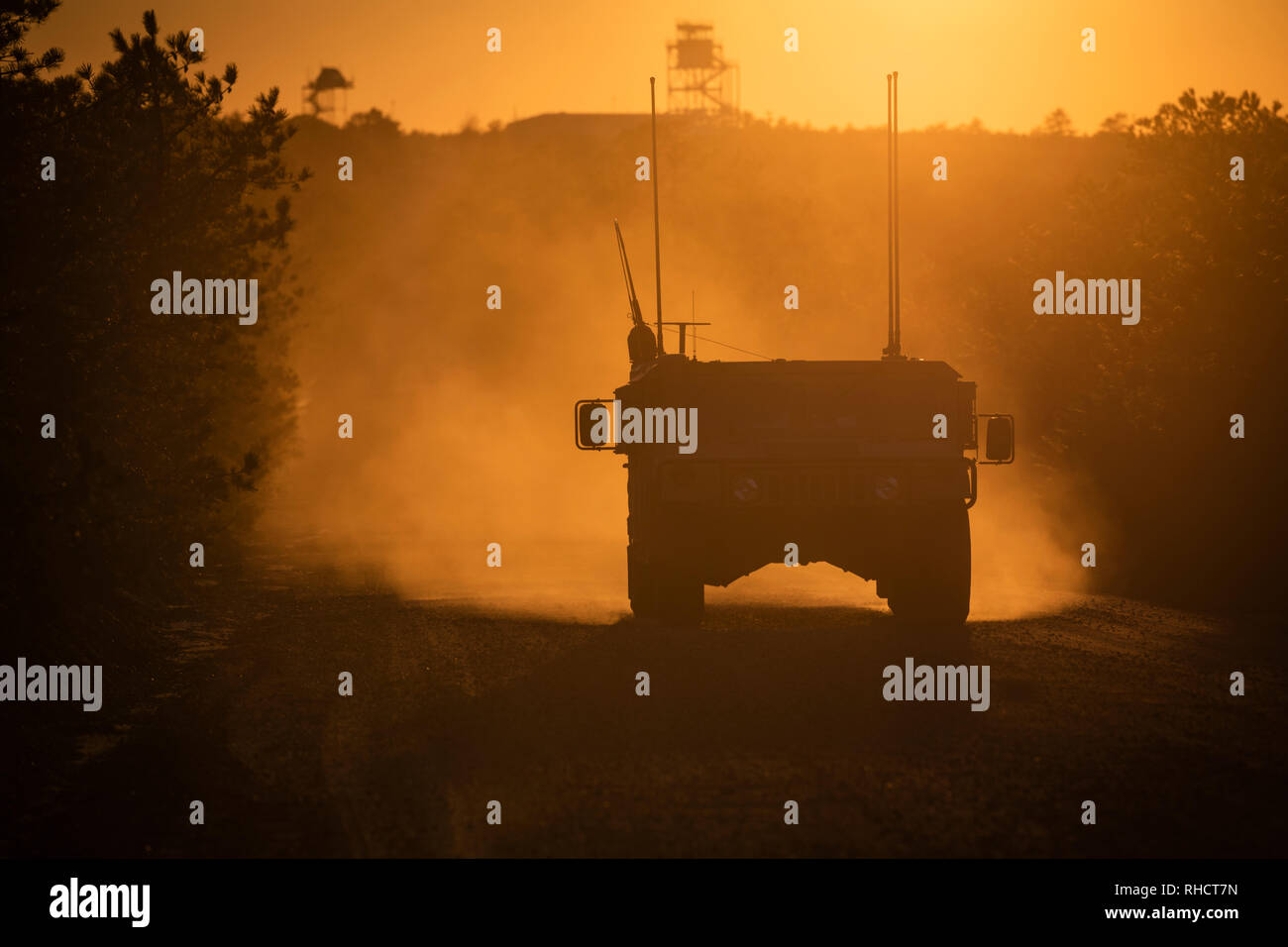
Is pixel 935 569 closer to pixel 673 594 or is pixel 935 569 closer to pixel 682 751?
pixel 673 594

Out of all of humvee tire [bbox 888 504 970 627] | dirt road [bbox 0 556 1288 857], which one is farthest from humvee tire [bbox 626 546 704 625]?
humvee tire [bbox 888 504 970 627]

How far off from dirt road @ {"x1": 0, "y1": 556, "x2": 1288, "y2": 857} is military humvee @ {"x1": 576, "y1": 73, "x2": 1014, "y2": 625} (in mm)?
696

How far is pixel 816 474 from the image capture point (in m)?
14.2

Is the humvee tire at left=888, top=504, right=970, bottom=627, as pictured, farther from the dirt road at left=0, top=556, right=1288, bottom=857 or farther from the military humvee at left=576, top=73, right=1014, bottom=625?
the dirt road at left=0, top=556, right=1288, bottom=857

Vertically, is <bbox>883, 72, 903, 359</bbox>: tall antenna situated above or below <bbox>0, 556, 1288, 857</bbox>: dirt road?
above

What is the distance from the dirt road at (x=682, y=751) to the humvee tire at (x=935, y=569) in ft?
1.54

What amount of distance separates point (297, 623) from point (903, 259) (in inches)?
2268

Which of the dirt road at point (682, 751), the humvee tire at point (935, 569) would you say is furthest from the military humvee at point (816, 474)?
the dirt road at point (682, 751)

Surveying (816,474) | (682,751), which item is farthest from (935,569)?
(682,751)

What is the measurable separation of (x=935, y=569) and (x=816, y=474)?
1.53 m

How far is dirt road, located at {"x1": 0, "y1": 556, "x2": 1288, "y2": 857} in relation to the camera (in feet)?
24.6

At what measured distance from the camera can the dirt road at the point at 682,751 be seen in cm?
748
